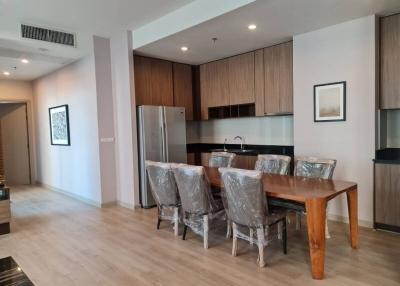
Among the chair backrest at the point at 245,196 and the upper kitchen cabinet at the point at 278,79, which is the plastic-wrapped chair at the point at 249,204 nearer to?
the chair backrest at the point at 245,196

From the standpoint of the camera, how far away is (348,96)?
3738 mm

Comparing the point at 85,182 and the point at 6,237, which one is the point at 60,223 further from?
the point at 85,182

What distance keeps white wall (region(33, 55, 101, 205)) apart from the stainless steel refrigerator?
2.68ft

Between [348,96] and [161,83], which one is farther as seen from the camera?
[161,83]

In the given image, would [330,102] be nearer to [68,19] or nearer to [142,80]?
[142,80]

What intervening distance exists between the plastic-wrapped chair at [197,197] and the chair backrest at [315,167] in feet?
3.54

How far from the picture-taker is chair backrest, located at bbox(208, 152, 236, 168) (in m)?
4.29

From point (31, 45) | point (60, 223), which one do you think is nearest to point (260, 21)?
point (31, 45)

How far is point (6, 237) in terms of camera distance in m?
3.74

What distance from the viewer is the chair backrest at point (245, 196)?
2578 millimetres

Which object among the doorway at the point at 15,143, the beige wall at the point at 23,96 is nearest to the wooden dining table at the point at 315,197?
the beige wall at the point at 23,96

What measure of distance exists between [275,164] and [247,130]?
1.91m

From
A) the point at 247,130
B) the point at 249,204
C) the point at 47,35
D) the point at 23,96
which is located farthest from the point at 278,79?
the point at 23,96

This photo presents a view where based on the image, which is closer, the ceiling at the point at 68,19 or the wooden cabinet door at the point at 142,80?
the ceiling at the point at 68,19
